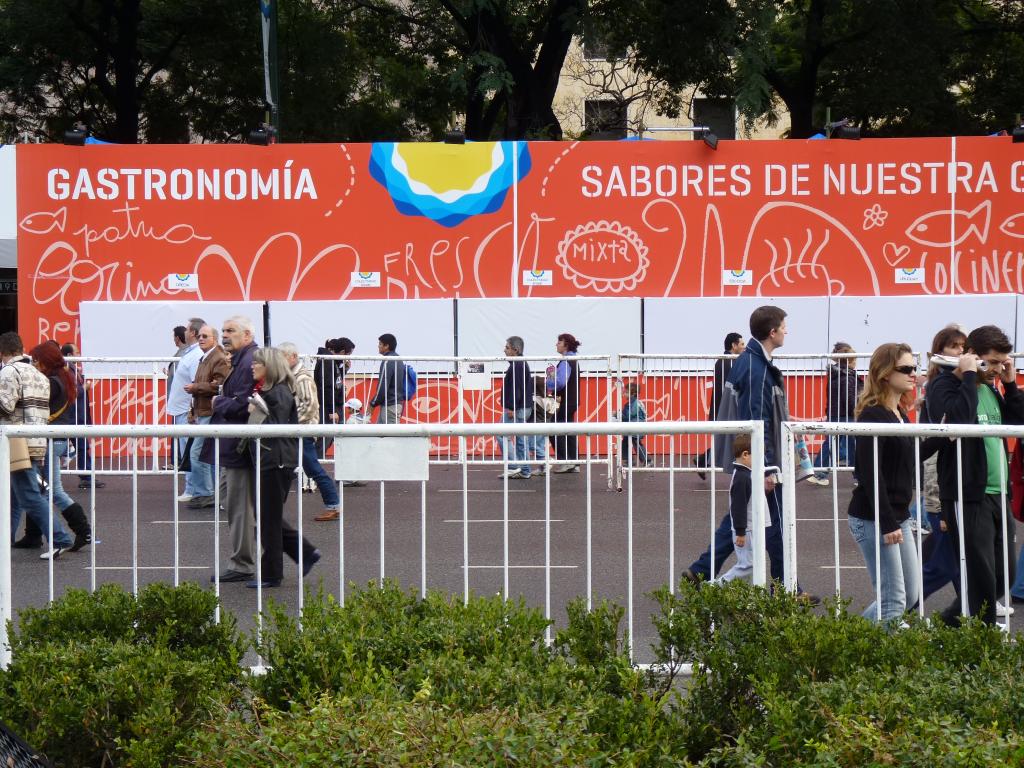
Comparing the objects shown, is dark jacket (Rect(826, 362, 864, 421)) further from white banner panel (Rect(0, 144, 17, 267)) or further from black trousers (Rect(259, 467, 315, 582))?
white banner panel (Rect(0, 144, 17, 267))

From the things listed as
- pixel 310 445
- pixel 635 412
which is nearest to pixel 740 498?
pixel 310 445

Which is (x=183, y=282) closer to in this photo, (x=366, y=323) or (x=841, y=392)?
(x=366, y=323)

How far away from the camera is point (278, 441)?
8766 millimetres

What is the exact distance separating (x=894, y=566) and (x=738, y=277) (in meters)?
12.8

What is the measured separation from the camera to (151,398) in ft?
55.4

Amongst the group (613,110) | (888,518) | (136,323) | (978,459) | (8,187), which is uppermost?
(613,110)

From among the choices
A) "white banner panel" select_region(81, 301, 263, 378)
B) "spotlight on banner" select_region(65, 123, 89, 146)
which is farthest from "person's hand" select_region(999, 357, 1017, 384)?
"spotlight on banner" select_region(65, 123, 89, 146)

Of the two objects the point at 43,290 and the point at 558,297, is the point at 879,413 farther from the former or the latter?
the point at 43,290

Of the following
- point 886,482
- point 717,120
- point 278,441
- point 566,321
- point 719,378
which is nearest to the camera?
point 886,482

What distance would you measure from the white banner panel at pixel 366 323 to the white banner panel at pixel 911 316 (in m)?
5.54

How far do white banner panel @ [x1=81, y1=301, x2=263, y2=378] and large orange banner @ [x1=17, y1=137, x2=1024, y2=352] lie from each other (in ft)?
1.63

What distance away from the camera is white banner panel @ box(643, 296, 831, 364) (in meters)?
18.5

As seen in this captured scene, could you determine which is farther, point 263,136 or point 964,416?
point 263,136

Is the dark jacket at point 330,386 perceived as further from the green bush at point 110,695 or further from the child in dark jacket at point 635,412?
the green bush at point 110,695
